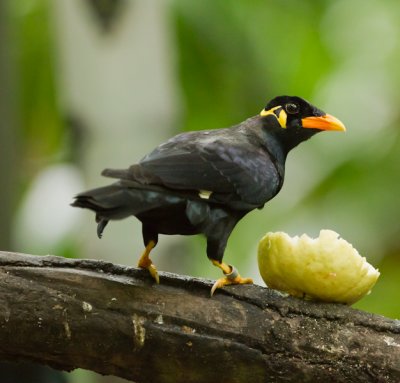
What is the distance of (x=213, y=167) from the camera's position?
3990mm

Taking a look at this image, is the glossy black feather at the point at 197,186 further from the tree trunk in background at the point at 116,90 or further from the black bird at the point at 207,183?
the tree trunk in background at the point at 116,90

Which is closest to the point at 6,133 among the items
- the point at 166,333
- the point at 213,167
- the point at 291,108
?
the point at 291,108

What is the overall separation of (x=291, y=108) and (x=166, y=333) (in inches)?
54.3

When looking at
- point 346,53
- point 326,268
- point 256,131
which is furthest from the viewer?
point 346,53

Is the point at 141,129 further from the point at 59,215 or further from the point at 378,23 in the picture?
the point at 378,23

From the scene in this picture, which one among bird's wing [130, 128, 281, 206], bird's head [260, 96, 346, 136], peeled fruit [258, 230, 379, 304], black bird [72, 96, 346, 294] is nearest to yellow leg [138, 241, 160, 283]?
black bird [72, 96, 346, 294]

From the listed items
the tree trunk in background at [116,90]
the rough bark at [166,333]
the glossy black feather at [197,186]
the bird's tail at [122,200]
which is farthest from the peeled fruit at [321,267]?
the tree trunk in background at [116,90]

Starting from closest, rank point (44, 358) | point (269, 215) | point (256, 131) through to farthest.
Result: point (44, 358)
point (256, 131)
point (269, 215)

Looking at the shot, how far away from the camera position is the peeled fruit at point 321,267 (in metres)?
3.82

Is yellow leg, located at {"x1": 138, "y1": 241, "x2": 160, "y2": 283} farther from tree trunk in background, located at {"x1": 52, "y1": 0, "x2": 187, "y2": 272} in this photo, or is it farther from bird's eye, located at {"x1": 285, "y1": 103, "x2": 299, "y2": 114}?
tree trunk in background, located at {"x1": 52, "y1": 0, "x2": 187, "y2": 272}

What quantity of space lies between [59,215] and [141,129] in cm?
218

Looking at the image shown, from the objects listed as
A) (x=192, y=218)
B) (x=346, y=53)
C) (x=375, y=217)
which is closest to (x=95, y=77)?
(x=192, y=218)

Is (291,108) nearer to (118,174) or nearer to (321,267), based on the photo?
(321,267)

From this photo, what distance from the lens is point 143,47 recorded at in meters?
6.80
